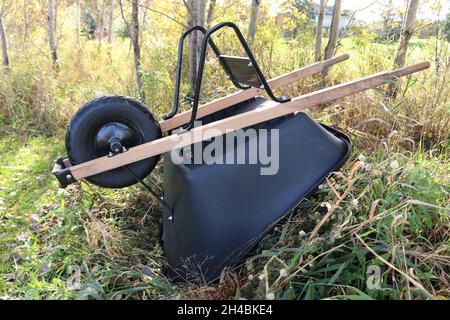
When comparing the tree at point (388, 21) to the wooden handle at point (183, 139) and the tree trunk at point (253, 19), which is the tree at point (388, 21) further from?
the wooden handle at point (183, 139)

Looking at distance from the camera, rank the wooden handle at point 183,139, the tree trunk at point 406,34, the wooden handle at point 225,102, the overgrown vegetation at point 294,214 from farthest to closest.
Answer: the tree trunk at point 406,34 < the wooden handle at point 225,102 < the wooden handle at point 183,139 < the overgrown vegetation at point 294,214

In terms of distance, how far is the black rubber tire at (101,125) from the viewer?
2012 mm

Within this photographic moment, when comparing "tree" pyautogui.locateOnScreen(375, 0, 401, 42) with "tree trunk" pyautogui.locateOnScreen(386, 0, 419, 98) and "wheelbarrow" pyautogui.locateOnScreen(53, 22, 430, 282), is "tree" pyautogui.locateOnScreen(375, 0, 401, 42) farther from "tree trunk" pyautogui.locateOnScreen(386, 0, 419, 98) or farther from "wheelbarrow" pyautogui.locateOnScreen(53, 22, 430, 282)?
"wheelbarrow" pyautogui.locateOnScreen(53, 22, 430, 282)

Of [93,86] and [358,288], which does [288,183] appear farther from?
[93,86]

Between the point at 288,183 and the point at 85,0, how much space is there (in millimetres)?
12871

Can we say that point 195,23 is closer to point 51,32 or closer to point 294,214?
point 294,214

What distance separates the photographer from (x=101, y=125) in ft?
6.73

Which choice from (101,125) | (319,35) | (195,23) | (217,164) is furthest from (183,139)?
(319,35)

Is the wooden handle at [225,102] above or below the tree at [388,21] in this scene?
below

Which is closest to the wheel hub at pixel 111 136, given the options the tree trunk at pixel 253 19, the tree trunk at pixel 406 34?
the tree trunk at pixel 406 34

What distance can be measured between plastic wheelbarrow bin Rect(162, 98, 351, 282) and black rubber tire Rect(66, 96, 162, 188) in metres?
0.29

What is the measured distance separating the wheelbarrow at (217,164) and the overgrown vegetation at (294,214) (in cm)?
12
